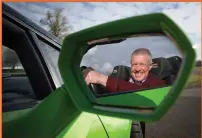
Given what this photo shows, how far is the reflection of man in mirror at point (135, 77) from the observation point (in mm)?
1425

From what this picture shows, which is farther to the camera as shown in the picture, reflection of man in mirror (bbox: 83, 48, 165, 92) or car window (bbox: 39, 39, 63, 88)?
car window (bbox: 39, 39, 63, 88)

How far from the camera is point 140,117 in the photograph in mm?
1056

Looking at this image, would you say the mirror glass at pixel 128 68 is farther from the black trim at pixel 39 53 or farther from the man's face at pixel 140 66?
the black trim at pixel 39 53

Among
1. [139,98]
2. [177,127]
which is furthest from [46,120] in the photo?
[177,127]

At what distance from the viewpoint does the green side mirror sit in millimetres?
960

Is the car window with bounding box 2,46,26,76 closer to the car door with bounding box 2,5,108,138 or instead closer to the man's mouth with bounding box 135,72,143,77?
the car door with bounding box 2,5,108,138

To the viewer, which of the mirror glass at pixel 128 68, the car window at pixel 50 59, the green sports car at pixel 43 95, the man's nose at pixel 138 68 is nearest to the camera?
the green sports car at pixel 43 95

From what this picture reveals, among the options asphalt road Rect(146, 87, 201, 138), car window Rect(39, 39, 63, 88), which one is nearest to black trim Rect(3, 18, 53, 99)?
car window Rect(39, 39, 63, 88)

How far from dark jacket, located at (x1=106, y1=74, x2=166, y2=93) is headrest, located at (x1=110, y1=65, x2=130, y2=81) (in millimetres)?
25

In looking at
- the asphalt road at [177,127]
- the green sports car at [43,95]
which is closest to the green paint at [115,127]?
the green sports car at [43,95]

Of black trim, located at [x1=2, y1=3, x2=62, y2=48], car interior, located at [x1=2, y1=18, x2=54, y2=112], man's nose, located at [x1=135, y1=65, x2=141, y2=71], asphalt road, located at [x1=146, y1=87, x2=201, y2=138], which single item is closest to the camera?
man's nose, located at [x1=135, y1=65, x2=141, y2=71]

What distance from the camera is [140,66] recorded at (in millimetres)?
1444

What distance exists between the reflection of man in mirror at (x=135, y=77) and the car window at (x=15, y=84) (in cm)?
39

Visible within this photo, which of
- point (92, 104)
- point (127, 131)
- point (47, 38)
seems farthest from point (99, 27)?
point (127, 131)
